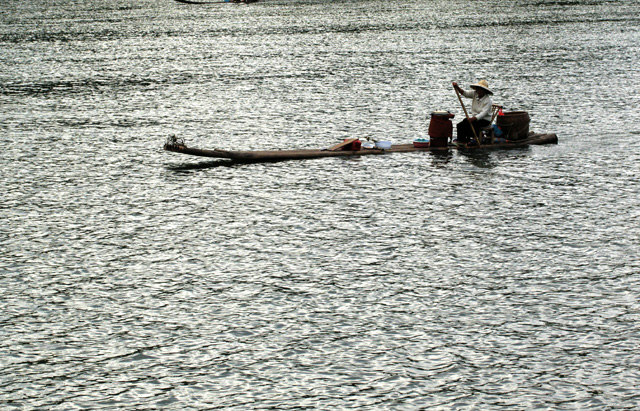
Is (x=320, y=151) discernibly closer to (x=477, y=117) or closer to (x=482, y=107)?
(x=477, y=117)

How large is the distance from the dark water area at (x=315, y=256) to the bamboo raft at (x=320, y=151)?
257 mm

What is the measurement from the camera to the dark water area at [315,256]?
8383 mm

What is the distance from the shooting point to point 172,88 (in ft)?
102

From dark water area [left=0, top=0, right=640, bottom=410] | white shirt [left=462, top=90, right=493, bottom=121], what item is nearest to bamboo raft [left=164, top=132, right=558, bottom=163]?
dark water area [left=0, top=0, right=640, bottom=410]

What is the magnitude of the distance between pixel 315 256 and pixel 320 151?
21.6 feet

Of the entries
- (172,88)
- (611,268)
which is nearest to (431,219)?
(611,268)

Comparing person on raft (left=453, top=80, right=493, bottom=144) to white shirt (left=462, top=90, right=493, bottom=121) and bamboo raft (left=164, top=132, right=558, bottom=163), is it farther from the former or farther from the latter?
bamboo raft (left=164, top=132, right=558, bottom=163)

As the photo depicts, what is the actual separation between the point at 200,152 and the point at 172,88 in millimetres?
14468

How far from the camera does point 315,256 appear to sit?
12.0 m

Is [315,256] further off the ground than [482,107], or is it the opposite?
[482,107]

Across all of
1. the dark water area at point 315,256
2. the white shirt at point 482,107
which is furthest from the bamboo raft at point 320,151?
the white shirt at point 482,107

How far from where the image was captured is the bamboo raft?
17500 mm

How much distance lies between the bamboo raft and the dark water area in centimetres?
26

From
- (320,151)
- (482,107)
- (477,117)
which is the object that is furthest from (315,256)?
(482,107)
